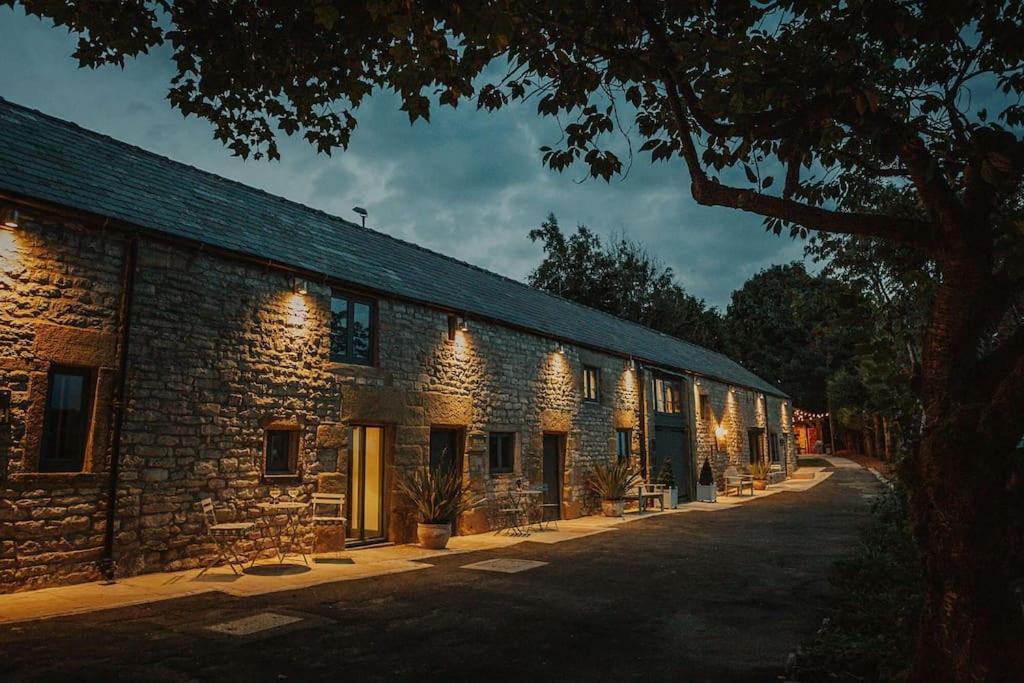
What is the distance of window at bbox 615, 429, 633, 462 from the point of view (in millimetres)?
17234

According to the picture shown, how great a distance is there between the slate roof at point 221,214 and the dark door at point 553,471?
8.06ft

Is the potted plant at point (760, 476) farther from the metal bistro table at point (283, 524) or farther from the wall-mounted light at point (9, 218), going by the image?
the wall-mounted light at point (9, 218)

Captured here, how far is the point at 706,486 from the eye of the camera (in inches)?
770

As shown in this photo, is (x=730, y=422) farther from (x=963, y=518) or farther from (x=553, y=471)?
(x=963, y=518)

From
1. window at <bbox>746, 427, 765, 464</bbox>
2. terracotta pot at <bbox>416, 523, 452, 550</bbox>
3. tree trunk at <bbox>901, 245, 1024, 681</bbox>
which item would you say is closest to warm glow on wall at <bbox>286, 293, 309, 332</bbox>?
terracotta pot at <bbox>416, 523, 452, 550</bbox>

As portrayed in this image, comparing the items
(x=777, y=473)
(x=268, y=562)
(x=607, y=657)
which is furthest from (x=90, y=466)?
(x=777, y=473)

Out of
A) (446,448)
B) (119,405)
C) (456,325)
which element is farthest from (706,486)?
(119,405)

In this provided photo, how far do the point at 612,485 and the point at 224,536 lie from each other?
373 inches

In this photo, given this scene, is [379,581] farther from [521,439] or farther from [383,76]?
[521,439]

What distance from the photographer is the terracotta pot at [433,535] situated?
32.8 ft

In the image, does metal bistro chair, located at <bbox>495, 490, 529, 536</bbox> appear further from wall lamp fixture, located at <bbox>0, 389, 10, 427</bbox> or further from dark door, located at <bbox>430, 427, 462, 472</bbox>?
wall lamp fixture, located at <bbox>0, 389, 10, 427</bbox>

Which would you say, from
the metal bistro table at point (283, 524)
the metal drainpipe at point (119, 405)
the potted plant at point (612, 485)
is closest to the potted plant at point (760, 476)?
the potted plant at point (612, 485)

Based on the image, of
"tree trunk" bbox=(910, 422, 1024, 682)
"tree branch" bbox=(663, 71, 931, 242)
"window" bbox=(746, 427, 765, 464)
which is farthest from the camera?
"window" bbox=(746, 427, 765, 464)

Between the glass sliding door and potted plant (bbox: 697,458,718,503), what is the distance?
12.0m
